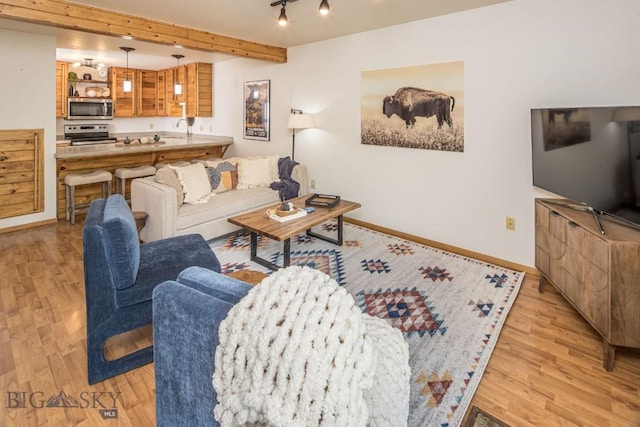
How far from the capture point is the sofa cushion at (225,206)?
363 centimetres

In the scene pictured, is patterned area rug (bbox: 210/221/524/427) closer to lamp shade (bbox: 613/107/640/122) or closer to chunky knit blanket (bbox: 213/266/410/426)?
chunky knit blanket (bbox: 213/266/410/426)

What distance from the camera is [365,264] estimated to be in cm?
341

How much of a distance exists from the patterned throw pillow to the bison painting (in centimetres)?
196

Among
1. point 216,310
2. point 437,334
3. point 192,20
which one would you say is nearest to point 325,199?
point 437,334

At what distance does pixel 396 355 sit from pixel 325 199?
2913mm

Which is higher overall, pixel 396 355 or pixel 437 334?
pixel 396 355

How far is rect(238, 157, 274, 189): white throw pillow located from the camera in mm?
4520

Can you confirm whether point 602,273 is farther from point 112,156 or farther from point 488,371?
point 112,156

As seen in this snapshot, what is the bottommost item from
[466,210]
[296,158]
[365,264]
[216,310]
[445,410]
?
[445,410]

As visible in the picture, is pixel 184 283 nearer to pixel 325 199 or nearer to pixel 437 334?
pixel 437 334

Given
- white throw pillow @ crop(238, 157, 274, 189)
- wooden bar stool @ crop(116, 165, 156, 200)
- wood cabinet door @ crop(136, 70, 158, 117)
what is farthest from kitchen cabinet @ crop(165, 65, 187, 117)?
white throw pillow @ crop(238, 157, 274, 189)

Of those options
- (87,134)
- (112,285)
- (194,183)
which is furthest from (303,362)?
(87,134)

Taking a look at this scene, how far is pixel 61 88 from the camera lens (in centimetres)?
629

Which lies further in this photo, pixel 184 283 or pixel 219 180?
pixel 219 180
